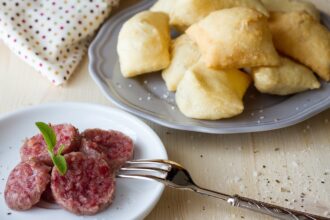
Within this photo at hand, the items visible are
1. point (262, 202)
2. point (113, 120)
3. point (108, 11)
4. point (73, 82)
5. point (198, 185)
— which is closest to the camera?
point (262, 202)

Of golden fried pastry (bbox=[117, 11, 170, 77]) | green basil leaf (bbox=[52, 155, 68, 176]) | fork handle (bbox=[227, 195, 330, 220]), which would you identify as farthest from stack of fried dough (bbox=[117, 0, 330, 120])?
green basil leaf (bbox=[52, 155, 68, 176])

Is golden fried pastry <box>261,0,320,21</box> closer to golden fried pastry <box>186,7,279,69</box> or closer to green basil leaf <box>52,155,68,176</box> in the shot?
golden fried pastry <box>186,7,279,69</box>

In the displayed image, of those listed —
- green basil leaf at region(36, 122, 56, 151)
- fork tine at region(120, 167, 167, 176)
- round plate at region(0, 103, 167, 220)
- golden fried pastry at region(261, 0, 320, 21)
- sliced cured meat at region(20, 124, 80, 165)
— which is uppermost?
golden fried pastry at region(261, 0, 320, 21)

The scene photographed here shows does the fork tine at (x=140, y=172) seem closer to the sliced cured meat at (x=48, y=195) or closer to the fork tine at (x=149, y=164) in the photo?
the fork tine at (x=149, y=164)

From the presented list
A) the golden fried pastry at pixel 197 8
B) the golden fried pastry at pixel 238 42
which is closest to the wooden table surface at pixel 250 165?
the golden fried pastry at pixel 238 42

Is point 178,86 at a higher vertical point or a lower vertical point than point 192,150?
higher

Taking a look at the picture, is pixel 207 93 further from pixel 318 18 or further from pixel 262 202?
pixel 318 18

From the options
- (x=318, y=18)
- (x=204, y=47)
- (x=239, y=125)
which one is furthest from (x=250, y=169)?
(x=318, y=18)
